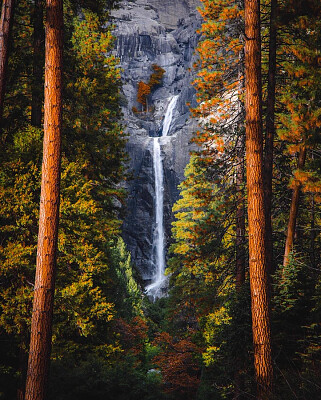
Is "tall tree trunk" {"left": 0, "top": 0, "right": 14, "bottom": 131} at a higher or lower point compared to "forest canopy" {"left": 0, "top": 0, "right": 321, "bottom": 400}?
higher

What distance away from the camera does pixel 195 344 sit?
48.0 ft

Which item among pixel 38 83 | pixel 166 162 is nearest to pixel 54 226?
pixel 38 83

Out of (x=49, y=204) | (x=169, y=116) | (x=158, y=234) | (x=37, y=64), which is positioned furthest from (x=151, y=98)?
(x=49, y=204)

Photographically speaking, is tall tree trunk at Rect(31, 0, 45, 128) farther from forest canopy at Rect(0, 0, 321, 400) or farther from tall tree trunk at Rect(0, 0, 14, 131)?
tall tree trunk at Rect(0, 0, 14, 131)

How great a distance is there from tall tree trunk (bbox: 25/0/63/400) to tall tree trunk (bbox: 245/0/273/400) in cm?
294

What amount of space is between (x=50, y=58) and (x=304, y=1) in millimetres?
4936

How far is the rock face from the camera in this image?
40656 millimetres

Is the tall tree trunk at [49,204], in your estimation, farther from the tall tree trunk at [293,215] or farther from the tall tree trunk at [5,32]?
the tall tree trunk at [293,215]

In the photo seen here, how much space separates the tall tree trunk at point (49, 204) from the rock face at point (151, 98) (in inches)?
1043

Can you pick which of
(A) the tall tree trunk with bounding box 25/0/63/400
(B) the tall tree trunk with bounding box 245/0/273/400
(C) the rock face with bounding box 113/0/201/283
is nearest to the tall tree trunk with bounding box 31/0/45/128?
(A) the tall tree trunk with bounding box 25/0/63/400

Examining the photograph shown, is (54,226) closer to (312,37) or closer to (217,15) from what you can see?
(312,37)

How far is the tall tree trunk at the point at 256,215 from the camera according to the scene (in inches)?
189

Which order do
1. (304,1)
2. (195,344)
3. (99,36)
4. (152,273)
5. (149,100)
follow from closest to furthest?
(304,1), (99,36), (195,344), (152,273), (149,100)

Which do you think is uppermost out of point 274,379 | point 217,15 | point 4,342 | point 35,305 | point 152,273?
point 217,15
